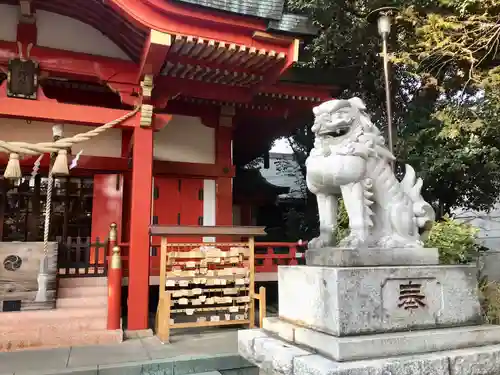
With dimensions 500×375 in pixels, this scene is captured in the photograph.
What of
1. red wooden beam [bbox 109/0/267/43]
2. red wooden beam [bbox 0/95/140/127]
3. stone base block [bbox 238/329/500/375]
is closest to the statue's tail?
stone base block [bbox 238/329/500/375]

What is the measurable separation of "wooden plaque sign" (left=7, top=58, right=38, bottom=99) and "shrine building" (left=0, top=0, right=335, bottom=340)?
2 cm

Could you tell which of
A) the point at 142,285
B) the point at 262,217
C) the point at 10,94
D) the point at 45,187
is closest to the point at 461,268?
the point at 142,285

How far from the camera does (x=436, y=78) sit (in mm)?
8305

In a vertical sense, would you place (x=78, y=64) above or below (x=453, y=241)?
above

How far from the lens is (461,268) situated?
12.2 feet

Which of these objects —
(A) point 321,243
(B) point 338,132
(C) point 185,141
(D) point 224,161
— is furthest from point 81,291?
(B) point 338,132

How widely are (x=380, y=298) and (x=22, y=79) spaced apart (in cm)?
619

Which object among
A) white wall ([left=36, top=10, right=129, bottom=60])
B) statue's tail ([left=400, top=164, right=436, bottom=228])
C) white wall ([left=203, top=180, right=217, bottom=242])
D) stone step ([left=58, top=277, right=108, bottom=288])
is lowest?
stone step ([left=58, top=277, right=108, bottom=288])

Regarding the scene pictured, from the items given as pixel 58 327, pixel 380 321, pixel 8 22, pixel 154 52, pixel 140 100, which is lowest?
pixel 58 327

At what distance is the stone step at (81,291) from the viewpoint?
23.0 feet

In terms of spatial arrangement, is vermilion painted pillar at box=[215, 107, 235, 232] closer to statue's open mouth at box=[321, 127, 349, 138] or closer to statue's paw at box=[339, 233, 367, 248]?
statue's open mouth at box=[321, 127, 349, 138]

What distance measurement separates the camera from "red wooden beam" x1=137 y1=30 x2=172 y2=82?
5875mm

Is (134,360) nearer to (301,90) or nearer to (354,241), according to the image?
(354,241)

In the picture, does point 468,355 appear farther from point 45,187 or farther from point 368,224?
point 45,187
